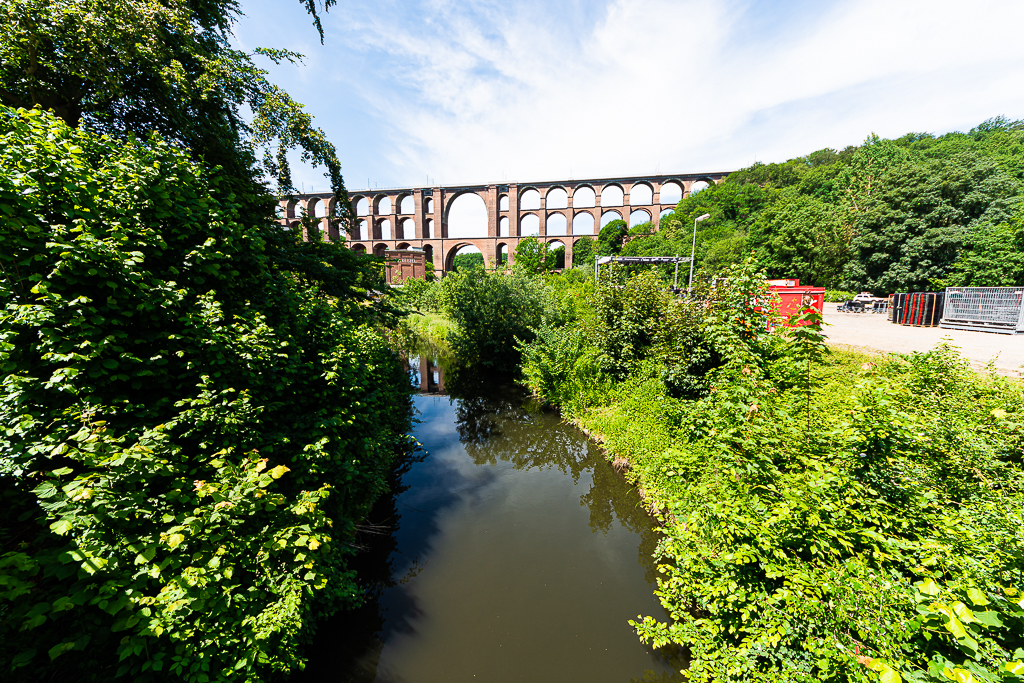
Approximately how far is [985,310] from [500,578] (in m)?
18.1

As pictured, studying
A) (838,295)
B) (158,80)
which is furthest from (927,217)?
(158,80)

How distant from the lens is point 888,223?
76.7ft

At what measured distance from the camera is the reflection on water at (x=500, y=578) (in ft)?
12.1

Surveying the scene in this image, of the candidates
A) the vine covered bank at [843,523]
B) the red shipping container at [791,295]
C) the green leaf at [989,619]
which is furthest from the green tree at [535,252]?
the green leaf at [989,619]

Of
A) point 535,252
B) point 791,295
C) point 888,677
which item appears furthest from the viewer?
point 535,252

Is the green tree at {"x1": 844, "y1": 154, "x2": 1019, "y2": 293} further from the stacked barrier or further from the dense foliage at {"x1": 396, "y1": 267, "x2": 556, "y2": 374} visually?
the dense foliage at {"x1": 396, "y1": 267, "x2": 556, "y2": 374}

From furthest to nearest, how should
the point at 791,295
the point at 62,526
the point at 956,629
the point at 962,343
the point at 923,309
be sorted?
1. the point at 923,309
2. the point at 962,343
3. the point at 791,295
4. the point at 62,526
5. the point at 956,629

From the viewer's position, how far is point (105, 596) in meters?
2.06

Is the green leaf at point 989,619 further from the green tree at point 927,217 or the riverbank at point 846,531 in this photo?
the green tree at point 927,217

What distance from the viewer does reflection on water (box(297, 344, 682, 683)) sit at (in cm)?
368

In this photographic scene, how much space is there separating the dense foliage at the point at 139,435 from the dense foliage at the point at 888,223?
8790 mm

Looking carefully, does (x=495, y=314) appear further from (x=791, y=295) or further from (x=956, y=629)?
(x=956, y=629)

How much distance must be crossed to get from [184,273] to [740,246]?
45194mm

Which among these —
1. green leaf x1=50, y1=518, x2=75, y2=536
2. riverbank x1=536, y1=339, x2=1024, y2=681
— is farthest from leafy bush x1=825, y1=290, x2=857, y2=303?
green leaf x1=50, y1=518, x2=75, y2=536
